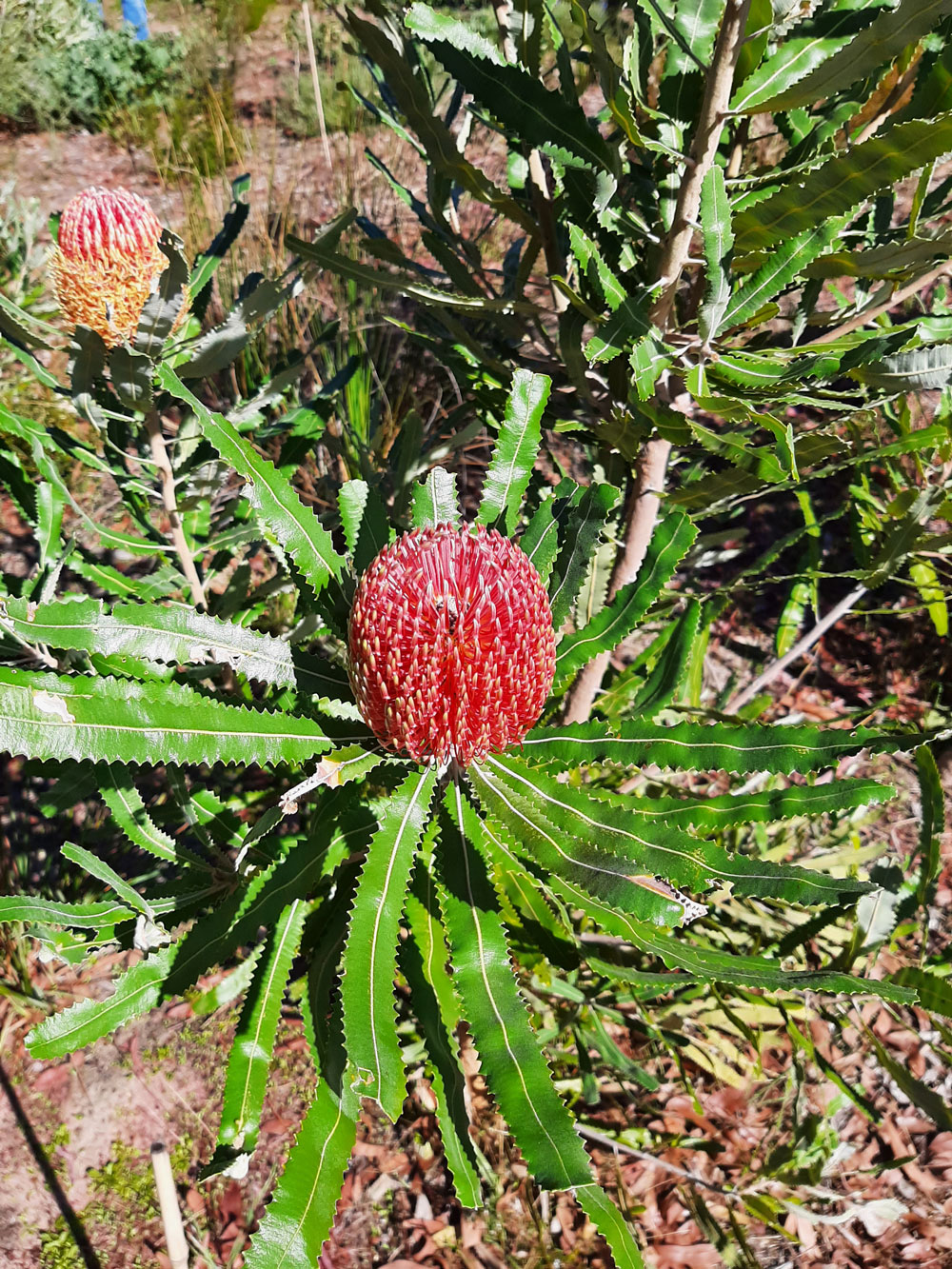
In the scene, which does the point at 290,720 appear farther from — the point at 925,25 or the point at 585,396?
the point at 925,25

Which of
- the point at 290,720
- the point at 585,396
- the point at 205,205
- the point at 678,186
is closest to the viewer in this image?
the point at 290,720

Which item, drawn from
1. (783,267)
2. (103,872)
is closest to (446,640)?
(103,872)

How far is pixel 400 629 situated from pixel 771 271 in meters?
0.78

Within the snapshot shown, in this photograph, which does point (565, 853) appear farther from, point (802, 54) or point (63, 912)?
point (802, 54)

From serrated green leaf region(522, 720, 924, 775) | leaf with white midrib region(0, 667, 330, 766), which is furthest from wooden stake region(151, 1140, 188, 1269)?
serrated green leaf region(522, 720, 924, 775)

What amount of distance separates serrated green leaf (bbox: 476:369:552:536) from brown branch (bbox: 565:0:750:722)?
30 centimetres

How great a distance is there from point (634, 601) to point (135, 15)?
8.44 meters

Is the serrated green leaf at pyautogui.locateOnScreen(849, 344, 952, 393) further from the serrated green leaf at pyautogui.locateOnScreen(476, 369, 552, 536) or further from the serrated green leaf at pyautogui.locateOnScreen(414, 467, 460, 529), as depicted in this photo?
the serrated green leaf at pyautogui.locateOnScreen(414, 467, 460, 529)

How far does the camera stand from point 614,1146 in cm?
220

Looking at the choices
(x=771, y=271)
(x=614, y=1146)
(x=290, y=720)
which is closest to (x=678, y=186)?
(x=771, y=271)

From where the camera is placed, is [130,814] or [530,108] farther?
[130,814]

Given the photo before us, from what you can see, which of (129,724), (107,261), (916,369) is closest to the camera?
(129,724)

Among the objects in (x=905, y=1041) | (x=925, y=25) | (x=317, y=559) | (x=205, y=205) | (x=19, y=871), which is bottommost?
(x=905, y=1041)

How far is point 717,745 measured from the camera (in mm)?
1124
